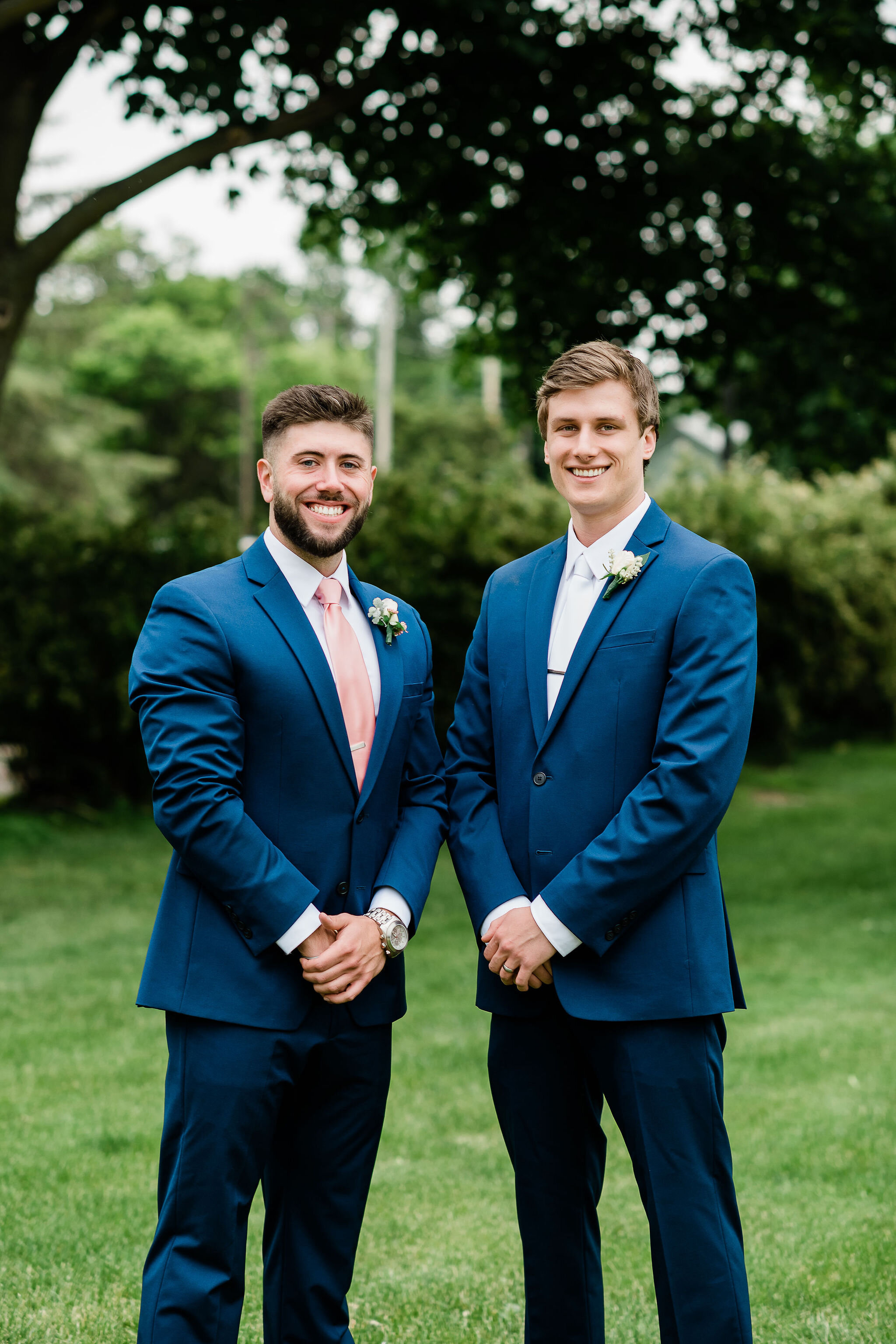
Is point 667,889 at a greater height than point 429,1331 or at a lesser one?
greater

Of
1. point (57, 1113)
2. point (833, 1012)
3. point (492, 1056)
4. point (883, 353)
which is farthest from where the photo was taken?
point (883, 353)

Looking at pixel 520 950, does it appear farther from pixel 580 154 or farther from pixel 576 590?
pixel 580 154

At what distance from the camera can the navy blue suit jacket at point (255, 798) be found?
277cm

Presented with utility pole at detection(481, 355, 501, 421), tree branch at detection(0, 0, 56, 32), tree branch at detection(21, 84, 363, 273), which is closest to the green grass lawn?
tree branch at detection(21, 84, 363, 273)

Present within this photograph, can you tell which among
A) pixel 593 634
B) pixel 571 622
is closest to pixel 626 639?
pixel 593 634

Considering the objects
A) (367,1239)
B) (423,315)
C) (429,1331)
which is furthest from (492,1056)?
(423,315)

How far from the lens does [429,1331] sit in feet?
12.3

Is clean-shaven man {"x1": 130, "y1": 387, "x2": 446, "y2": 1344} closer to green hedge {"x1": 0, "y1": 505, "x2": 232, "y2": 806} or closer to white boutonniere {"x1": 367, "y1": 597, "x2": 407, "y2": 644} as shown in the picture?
white boutonniere {"x1": 367, "y1": 597, "x2": 407, "y2": 644}

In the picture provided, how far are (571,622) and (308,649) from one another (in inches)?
24.8

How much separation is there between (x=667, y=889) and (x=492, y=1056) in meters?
0.61

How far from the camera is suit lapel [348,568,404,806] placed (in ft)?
9.93

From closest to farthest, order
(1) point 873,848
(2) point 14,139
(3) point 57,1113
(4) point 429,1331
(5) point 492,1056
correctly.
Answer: (5) point 492,1056 < (4) point 429,1331 < (3) point 57,1113 < (2) point 14,139 < (1) point 873,848

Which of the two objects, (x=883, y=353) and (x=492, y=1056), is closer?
(x=492, y=1056)

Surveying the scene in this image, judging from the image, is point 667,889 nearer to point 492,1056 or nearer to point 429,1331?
point 492,1056
